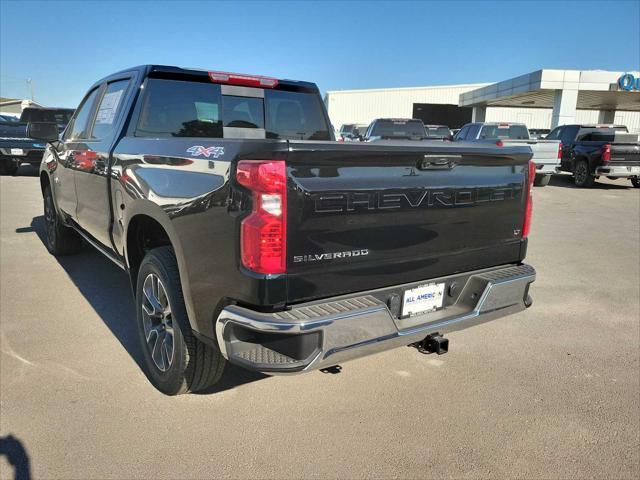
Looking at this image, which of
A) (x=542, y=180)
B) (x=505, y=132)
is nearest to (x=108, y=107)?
(x=542, y=180)

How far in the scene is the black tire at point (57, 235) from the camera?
598 centimetres

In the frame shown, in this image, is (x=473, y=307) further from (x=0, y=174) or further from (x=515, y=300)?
(x=0, y=174)

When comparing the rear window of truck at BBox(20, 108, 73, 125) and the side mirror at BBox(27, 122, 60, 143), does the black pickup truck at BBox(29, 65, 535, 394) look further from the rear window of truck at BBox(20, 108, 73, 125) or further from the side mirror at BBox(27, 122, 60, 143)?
the rear window of truck at BBox(20, 108, 73, 125)

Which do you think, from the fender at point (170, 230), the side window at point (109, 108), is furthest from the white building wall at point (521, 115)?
the fender at point (170, 230)

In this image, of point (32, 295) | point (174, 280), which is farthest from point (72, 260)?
point (174, 280)

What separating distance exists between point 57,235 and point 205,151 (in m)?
4.37

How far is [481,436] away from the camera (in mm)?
2787

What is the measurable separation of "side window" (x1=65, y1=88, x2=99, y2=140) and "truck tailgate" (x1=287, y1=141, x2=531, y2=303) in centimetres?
320

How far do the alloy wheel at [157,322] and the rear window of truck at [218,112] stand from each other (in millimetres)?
1278

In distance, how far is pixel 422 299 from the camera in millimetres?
2816

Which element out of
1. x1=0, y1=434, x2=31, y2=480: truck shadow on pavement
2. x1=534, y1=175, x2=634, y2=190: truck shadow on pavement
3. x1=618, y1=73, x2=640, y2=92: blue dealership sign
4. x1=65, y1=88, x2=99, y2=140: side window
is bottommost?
x1=0, y1=434, x2=31, y2=480: truck shadow on pavement

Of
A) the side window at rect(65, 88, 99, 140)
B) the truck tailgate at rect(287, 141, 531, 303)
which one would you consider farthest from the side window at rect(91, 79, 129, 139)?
the truck tailgate at rect(287, 141, 531, 303)

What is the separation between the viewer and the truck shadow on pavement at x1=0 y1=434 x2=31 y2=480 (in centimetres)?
242

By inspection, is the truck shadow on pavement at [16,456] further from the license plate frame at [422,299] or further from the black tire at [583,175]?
the black tire at [583,175]
